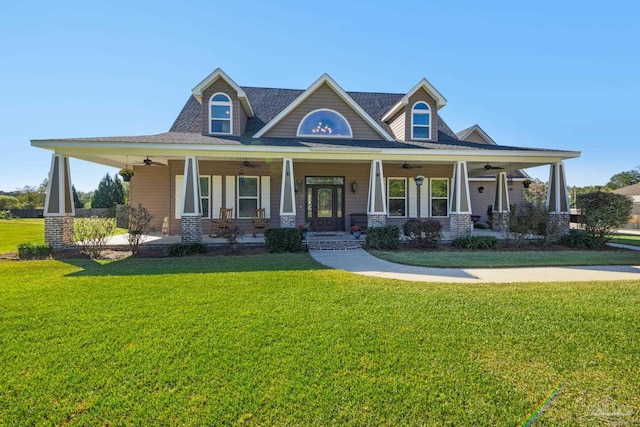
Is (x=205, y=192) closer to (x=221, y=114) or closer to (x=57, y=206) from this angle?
(x=221, y=114)

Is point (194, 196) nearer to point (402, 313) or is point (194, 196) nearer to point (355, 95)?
point (402, 313)

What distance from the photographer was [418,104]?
45.2 feet

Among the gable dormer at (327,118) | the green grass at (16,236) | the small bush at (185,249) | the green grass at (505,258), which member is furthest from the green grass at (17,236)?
the green grass at (505,258)

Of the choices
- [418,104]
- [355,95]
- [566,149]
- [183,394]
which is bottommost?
[183,394]

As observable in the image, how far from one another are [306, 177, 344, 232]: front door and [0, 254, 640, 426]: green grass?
8.31 metres

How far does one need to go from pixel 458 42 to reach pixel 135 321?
55.4 ft

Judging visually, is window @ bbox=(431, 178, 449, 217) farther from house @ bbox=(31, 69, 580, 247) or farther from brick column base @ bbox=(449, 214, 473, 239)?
brick column base @ bbox=(449, 214, 473, 239)

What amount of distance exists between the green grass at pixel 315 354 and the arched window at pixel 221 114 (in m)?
8.63

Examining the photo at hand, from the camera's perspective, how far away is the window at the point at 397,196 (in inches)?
586

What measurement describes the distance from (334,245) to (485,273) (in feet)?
16.2

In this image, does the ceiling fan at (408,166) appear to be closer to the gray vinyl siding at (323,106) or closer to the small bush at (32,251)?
the gray vinyl siding at (323,106)

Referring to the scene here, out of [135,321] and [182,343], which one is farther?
[135,321]

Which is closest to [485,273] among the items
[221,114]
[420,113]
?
[420,113]

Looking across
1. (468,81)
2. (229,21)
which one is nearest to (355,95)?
(468,81)
